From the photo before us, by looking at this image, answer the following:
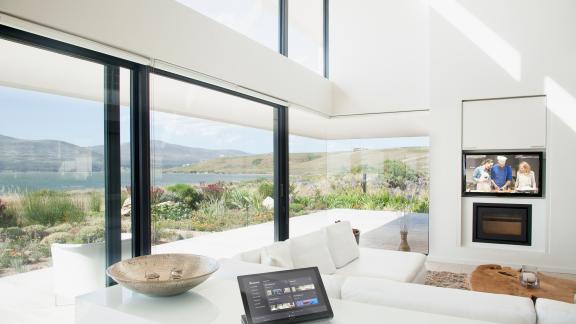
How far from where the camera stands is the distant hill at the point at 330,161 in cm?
442

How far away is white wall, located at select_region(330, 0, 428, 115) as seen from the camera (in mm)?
5840

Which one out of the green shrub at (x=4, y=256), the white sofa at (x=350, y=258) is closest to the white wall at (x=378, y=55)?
the white sofa at (x=350, y=258)

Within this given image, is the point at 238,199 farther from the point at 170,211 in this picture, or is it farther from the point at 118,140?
the point at 118,140

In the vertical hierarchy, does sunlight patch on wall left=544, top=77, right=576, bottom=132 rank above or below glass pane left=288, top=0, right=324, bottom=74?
below

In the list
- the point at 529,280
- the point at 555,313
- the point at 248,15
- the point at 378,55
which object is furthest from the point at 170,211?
the point at 378,55

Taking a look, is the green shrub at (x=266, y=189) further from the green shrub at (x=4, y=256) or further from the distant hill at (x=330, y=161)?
the green shrub at (x=4, y=256)

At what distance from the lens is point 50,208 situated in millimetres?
2434

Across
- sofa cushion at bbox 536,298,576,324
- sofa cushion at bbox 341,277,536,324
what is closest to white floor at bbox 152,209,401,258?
sofa cushion at bbox 341,277,536,324

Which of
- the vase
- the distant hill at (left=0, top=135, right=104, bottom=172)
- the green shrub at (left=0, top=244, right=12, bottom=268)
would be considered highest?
the distant hill at (left=0, top=135, right=104, bottom=172)

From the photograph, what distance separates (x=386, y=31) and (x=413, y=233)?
3.16 meters

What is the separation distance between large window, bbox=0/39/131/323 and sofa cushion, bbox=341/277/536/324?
1821 mm

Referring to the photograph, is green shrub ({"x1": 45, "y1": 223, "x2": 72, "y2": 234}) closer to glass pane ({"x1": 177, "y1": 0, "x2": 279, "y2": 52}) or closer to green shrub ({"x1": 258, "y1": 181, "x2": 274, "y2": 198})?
glass pane ({"x1": 177, "y1": 0, "x2": 279, "y2": 52})

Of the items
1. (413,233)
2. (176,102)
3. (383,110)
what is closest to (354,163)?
(383,110)

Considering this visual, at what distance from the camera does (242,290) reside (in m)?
1.41
